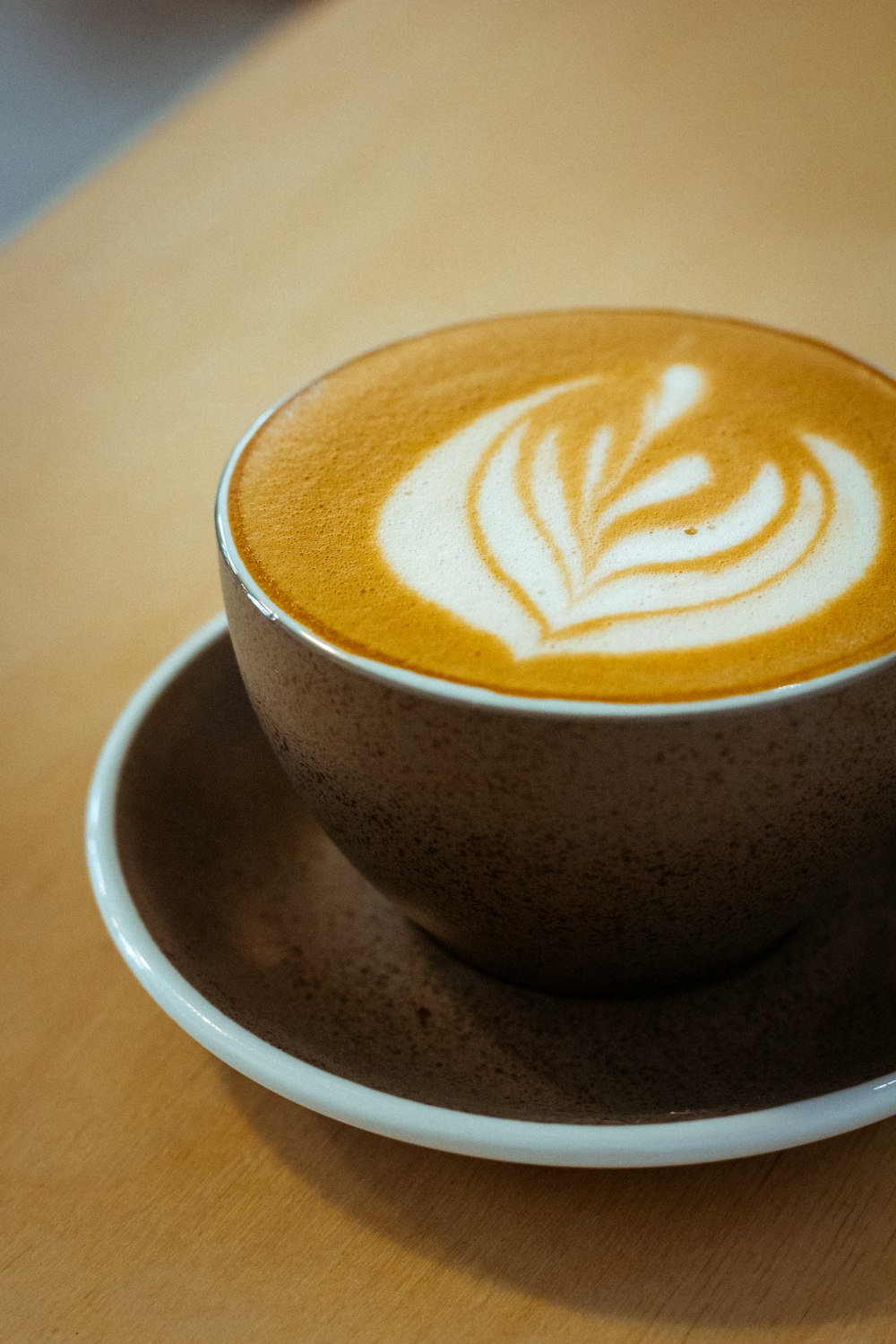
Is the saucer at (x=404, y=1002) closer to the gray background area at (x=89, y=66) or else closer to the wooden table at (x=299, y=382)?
the wooden table at (x=299, y=382)

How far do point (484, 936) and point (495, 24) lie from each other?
1728 mm

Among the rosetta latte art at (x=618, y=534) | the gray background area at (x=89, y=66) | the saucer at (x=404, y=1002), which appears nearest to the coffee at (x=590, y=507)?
the rosetta latte art at (x=618, y=534)

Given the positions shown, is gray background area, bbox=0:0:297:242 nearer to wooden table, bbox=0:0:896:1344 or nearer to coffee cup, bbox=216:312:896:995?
wooden table, bbox=0:0:896:1344

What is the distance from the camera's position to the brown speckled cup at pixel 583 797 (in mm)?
510

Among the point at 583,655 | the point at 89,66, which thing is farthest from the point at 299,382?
the point at 89,66

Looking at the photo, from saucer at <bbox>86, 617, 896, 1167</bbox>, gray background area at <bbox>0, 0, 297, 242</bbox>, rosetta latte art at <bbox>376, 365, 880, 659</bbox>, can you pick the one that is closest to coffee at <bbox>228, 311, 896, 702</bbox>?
rosetta latte art at <bbox>376, 365, 880, 659</bbox>

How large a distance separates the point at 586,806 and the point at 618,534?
0.17 metres

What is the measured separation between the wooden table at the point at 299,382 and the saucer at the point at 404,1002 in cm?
5

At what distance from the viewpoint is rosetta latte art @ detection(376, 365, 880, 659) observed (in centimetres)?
57

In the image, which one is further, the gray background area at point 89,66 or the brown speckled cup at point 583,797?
the gray background area at point 89,66

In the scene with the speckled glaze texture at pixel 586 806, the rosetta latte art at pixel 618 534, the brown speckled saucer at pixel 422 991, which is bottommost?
the brown speckled saucer at pixel 422 991

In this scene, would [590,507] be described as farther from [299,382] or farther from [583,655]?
[299,382]

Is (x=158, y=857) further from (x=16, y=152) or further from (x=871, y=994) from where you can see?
(x=16, y=152)

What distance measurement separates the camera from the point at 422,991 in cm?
68
